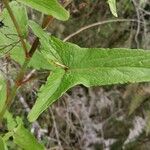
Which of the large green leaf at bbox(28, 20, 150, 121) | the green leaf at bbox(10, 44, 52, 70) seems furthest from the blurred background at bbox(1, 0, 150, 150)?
the large green leaf at bbox(28, 20, 150, 121)

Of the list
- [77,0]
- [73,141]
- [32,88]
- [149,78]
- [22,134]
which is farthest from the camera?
→ [73,141]

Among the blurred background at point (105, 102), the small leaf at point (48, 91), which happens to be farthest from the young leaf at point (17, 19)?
the blurred background at point (105, 102)

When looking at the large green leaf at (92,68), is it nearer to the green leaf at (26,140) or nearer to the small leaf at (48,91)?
the small leaf at (48,91)

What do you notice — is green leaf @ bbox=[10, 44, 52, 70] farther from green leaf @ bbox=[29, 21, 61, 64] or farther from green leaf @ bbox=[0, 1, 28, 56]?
green leaf @ bbox=[29, 21, 61, 64]

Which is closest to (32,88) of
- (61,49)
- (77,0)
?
(77,0)

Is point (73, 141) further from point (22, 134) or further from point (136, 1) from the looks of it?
point (22, 134)

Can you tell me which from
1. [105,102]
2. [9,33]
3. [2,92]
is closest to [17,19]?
[9,33]
